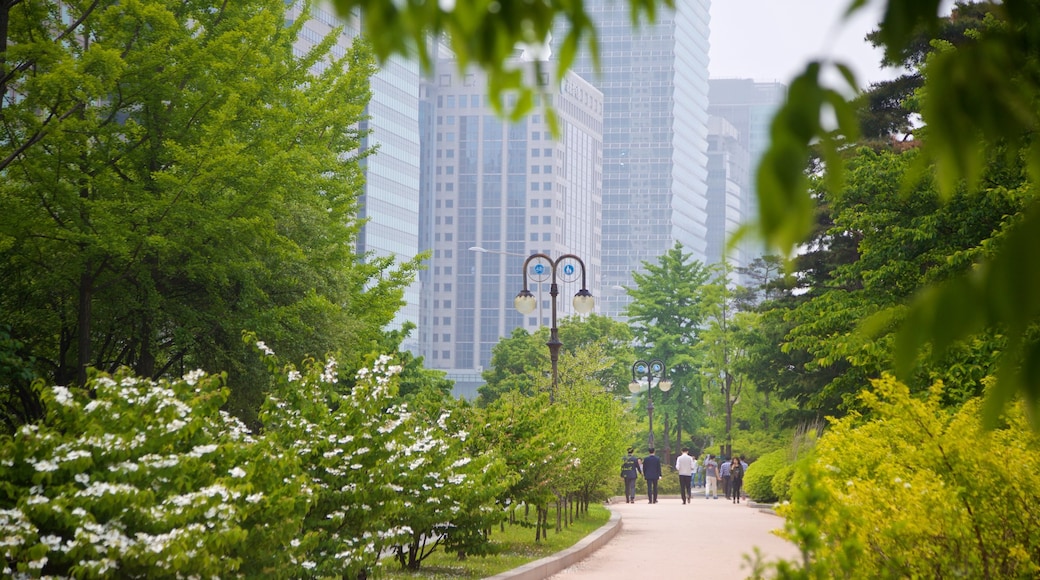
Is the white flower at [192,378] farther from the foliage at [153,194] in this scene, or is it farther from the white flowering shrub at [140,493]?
the foliage at [153,194]

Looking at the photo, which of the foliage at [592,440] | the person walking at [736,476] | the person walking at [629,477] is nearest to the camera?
the foliage at [592,440]

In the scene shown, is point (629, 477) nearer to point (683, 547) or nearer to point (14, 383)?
point (683, 547)

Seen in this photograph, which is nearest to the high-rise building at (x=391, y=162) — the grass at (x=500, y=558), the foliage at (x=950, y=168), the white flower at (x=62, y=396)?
the grass at (x=500, y=558)

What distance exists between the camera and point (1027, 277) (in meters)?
1.70

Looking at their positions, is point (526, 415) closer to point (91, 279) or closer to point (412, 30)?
point (91, 279)

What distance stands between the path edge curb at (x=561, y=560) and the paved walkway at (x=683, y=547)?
0.13m

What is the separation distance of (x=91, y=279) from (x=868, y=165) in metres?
13.6

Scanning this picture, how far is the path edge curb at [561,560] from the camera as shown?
14.5 metres

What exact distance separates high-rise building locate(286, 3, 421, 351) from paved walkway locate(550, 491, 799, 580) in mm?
93464

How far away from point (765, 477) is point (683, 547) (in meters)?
18.8

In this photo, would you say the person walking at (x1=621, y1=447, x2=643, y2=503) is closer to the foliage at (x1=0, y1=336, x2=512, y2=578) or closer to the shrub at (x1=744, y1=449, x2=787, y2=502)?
the shrub at (x1=744, y1=449, x2=787, y2=502)

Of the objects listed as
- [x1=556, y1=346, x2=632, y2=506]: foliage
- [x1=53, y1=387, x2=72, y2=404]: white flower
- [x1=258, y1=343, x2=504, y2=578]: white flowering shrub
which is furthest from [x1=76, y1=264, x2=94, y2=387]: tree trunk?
[x1=53, y1=387, x2=72, y2=404]: white flower

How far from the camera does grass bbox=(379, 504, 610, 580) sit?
14219mm

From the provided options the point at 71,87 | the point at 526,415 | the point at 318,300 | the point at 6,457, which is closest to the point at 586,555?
the point at 526,415
